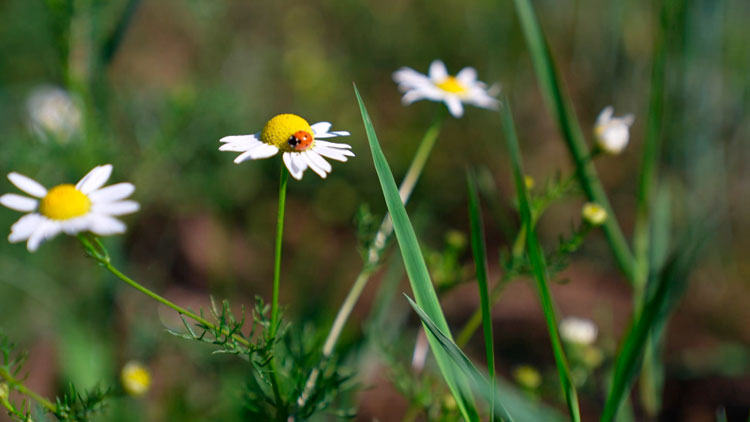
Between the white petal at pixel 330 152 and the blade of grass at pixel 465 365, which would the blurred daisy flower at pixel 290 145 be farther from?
the blade of grass at pixel 465 365

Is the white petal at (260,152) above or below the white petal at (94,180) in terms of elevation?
above

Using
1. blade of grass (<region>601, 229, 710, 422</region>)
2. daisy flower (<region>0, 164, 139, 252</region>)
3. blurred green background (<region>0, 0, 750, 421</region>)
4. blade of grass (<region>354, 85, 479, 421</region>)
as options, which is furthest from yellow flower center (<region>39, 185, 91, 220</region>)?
blade of grass (<region>601, 229, 710, 422</region>)

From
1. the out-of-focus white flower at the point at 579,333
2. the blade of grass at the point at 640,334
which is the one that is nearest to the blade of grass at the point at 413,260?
the blade of grass at the point at 640,334

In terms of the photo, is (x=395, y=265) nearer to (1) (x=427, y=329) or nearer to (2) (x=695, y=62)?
(1) (x=427, y=329)

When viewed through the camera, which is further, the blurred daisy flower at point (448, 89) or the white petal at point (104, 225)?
the blurred daisy flower at point (448, 89)

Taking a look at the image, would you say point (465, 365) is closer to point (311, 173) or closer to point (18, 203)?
point (18, 203)
